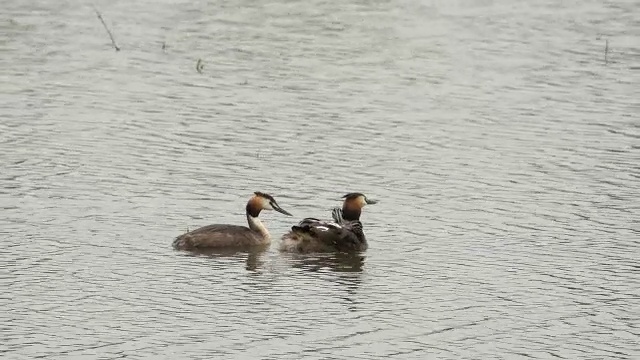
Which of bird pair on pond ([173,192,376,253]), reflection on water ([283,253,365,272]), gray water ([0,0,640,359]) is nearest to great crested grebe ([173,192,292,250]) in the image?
bird pair on pond ([173,192,376,253])

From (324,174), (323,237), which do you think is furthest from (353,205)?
(324,174)

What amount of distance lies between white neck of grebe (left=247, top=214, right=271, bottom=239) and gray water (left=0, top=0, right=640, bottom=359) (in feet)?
1.73

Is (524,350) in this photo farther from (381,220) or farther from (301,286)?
(381,220)

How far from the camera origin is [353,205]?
1634 cm

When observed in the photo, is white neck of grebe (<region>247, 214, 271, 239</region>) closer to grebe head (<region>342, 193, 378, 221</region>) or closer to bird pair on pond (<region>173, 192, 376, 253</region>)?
bird pair on pond (<region>173, 192, 376, 253</region>)

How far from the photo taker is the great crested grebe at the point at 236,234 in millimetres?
15383

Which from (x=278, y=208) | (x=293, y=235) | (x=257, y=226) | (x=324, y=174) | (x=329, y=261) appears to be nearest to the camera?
(x=329, y=261)

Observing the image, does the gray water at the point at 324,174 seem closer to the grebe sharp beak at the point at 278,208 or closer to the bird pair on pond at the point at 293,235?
the bird pair on pond at the point at 293,235

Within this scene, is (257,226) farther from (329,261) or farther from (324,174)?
(324,174)

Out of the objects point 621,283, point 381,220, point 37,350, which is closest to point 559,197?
point 381,220

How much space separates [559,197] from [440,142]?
3.05 metres

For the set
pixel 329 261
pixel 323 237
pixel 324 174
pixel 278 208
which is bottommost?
pixel 329 261

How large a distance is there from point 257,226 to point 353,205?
1.04 metres

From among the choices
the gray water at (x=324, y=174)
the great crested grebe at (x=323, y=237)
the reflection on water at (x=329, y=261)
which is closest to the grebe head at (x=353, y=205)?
the great crested grebe at (x=323, y=237)
